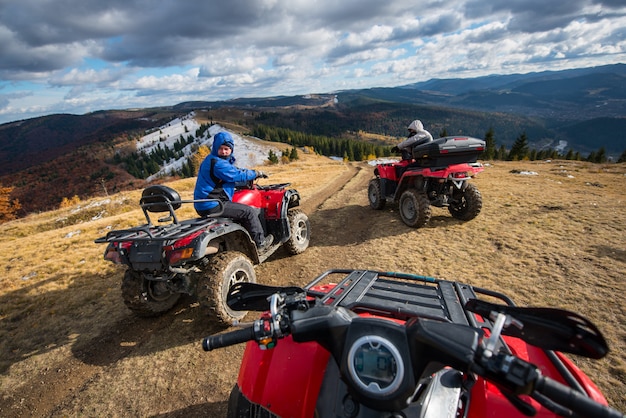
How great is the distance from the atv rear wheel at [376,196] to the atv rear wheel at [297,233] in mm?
3737

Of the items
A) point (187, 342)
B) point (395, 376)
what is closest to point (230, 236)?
point (187, 342)

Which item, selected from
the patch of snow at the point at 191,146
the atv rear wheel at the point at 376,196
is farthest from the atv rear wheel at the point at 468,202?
the patch of snow at the point at 191,146

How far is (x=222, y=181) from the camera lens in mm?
5699

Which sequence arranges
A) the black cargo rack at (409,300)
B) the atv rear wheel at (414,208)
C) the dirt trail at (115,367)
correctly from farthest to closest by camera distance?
the atv rear wheel at (414,208)
the dirt trail at (115,367)
the black cargo rack at (409,300)

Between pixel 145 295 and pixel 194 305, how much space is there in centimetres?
92

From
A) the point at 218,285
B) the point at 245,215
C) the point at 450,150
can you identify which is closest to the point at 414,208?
the point at 450,150

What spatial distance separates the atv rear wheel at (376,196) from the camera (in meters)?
10.3

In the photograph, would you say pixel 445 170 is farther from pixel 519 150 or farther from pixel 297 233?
pixel 519 150

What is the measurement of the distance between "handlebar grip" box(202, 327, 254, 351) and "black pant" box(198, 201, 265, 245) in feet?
13.9

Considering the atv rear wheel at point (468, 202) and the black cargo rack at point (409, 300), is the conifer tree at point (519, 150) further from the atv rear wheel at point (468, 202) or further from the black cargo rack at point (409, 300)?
the black cargo rack at point (409, 300)

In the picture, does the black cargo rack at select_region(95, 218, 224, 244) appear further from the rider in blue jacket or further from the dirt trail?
the dirt trail

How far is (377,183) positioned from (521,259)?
520 centimetres

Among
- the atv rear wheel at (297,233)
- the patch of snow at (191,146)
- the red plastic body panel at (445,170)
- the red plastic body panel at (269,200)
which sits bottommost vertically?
the patch of snow at (191,146)

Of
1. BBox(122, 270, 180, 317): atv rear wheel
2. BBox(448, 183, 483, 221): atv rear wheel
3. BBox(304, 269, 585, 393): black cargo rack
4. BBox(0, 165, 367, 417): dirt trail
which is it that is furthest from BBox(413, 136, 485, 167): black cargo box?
BBox(122, 270, 180, 317): atv rear wheel
